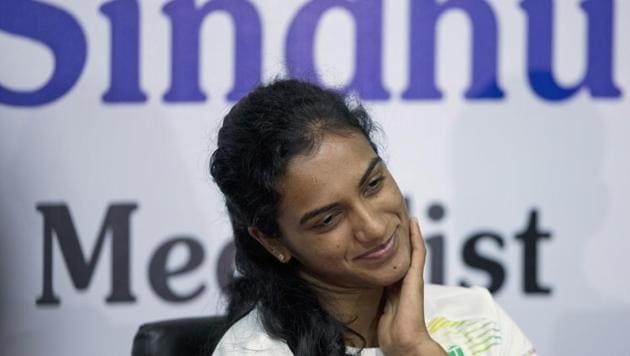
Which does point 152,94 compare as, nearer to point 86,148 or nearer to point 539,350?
point 86,148

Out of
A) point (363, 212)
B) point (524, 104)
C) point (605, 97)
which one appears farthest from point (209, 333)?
point (605, 97)

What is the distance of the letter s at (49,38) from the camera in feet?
7.79

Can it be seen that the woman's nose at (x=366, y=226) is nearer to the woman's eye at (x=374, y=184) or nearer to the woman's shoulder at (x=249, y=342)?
the woman's eye at (x=374, y=184)

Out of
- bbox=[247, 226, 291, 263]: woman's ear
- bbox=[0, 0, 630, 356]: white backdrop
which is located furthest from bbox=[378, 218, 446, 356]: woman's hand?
bbox=[0, 0, 630, 356]: white backdrop

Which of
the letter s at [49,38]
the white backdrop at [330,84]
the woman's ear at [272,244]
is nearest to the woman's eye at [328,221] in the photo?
the woman's ear at [272,244]

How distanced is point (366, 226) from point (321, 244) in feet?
0.29

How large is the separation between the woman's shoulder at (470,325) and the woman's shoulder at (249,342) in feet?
1.01

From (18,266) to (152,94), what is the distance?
579mm

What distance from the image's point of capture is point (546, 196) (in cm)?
234

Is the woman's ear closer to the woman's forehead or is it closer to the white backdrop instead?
the woman's forehead

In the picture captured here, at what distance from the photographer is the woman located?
1.50 m

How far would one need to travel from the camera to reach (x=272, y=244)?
1.62 metres

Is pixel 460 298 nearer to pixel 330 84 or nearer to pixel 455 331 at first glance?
pixel 455 331

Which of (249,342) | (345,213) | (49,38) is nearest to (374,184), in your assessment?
(345,213)
